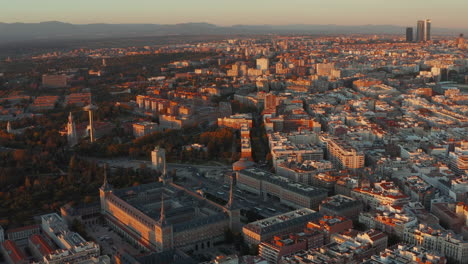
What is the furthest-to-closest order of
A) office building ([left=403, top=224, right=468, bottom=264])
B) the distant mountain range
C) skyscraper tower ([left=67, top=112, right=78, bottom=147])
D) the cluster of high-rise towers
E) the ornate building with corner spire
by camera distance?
the distant mountain range
the cluster of high-rise towers
skyscraper tower ([left=67, top=112, right=78, bottom=147])
the ornate building with corner spire
office building ([left=403, top=224, right=468, bottom=264])

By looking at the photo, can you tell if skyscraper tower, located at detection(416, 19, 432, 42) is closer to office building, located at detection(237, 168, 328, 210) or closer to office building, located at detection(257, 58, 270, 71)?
office building, located at detection(257, 58, 270, 71)

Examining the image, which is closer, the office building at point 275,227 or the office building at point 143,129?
the office building at point 275,227

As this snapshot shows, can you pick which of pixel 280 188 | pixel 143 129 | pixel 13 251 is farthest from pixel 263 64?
pixel 13 251

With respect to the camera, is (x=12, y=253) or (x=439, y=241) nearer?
(x=439, y=241)

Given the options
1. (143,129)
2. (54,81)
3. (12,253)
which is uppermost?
(54,81)

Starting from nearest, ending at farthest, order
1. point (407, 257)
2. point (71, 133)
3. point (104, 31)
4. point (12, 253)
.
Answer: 1. point (407, 257)
2. point (12, 253)
3. point (71, 133)
4. point (104, 31)

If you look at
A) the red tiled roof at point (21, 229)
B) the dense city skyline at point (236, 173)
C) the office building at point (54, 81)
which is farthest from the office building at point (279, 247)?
the office building at point (54, 81)

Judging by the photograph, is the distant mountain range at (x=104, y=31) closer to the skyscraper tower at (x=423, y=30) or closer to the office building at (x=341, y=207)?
the skyscraper tower at (x=423, y=30)

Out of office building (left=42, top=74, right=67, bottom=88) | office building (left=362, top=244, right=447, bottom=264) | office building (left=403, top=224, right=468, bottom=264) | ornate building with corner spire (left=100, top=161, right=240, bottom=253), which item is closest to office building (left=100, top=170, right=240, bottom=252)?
ornate building with corner spire (left=100, top=161, right=240, bottom=253)

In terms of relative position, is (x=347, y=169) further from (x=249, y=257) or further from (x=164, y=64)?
(x=164, y=64)

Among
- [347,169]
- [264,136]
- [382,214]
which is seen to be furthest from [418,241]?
[264,136]

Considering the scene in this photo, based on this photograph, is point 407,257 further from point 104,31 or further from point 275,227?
point 104,31
